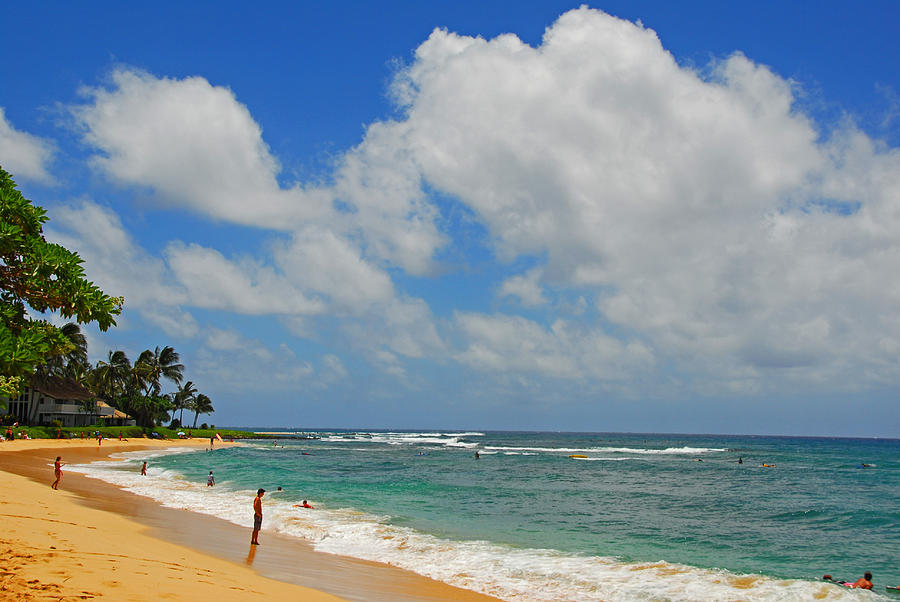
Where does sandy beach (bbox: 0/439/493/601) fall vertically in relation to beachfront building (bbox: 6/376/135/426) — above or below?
below

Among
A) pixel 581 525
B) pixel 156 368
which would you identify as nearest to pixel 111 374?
pixel 156 368

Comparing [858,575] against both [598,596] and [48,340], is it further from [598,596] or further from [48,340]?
[48,340]

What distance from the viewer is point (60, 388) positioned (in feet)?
230

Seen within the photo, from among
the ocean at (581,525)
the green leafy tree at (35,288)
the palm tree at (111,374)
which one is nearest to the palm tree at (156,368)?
the palm tree at (111,374)

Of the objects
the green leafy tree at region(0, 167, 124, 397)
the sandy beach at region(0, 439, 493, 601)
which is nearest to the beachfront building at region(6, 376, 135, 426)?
the sandy beach at region(0, 439, 493, 601)

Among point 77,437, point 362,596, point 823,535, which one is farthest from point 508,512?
point 77,437

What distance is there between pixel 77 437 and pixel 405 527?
60178 millimetres

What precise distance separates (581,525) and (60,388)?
224 feet

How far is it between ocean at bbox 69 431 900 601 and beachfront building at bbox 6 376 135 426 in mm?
31209

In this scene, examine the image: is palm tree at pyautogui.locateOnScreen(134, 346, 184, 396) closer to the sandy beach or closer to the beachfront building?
the beachfront building

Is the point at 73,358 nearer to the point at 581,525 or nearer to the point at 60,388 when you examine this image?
the point at 60,388

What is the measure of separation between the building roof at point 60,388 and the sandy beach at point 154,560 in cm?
5050

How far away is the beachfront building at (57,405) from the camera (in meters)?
66.1

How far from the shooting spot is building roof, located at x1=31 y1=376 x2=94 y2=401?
66.2 m
